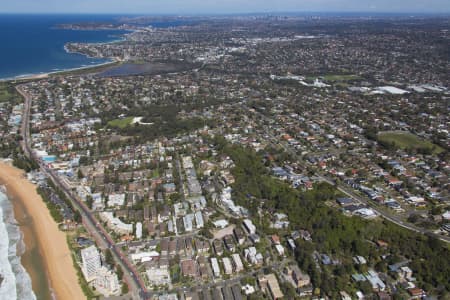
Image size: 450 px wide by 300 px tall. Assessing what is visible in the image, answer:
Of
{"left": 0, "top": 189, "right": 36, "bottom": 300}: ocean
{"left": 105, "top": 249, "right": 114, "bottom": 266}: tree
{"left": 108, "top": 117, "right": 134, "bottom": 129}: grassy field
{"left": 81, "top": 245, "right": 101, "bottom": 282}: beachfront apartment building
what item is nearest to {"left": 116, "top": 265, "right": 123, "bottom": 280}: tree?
{"left": 105, "top": 249, "right": 114, "bottom": 266}: tree

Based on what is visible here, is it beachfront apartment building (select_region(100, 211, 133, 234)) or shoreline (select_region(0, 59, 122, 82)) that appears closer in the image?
beachfront apartment building (select_region(100, 211, 133, 234))

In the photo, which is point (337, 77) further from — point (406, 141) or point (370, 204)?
point (370, 204)

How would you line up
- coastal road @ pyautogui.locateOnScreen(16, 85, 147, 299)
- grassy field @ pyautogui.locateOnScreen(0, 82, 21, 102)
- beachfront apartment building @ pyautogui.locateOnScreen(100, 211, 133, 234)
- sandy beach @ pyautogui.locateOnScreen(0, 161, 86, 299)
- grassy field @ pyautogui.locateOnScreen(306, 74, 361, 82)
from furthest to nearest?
grassy field @ pyautogui.locateOnScreen(306, 74, 361, 82)
grassy field @ pyautogui.locateOnScreen(0, 82, 21, 102)
beachfront apartment building @ pyautogui.locateOnScreen(100, 211, 133, 234)
sandy beach @ pyautogui.locateOnScreen(0, 161, 86, 299)
coastal road @ pyautogui.locateOnScreen(16, 85, 147, 299)

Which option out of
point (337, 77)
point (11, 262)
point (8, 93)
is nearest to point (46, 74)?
point (8, 93)

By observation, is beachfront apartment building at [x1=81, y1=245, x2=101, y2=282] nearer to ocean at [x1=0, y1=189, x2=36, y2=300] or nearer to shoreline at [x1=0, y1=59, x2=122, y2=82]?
ocean at [x1=0, y1=189, x2=36, y2=300]

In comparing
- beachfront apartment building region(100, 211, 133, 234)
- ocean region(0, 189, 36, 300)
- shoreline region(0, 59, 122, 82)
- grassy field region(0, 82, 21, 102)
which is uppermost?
shoreline region(0, 59, 122, 82)

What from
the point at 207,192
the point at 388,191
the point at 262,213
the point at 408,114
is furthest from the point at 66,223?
the point at 408,114

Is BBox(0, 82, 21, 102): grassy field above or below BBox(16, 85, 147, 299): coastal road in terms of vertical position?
above
